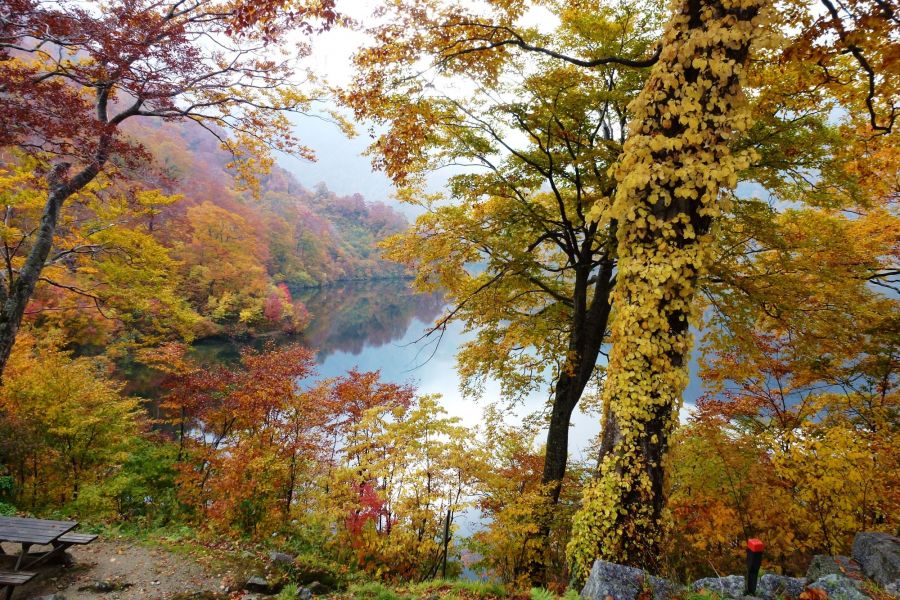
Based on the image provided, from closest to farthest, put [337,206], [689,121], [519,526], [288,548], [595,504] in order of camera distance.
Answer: [689,121], [595,504], [519,526], [288,548], [337,206]

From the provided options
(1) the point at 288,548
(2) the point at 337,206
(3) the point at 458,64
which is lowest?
(1) the point at 288,548

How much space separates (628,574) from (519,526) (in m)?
2.86

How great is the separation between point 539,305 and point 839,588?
714cm

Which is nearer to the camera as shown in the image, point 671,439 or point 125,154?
point 671,439

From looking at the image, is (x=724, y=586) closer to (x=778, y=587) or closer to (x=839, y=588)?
(x=778, y=587)

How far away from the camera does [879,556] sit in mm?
3887

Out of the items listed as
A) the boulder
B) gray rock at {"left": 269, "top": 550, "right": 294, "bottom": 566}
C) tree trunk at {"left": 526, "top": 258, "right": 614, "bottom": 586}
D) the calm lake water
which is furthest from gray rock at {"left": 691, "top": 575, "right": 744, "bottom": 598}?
gray rock at {"left": 269, "top": 550, "right": 294, "bottom": 566}

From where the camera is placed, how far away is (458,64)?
18.4ft

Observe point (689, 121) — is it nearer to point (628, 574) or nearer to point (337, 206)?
point (628, 574)

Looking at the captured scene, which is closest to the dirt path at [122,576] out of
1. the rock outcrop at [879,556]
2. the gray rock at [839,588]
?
the gray rock at [839,588]

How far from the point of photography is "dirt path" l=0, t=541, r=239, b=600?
4.78 metres

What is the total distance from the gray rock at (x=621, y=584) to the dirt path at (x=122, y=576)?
15.5 ft

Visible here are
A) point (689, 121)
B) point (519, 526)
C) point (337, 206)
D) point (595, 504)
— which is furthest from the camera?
point (337, 206)

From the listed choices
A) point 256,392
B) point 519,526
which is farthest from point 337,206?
point 519,526
